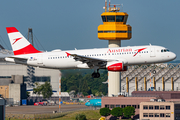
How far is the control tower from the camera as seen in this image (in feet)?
459

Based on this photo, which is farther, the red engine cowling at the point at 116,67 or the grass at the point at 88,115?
the grass at the point at 88,115

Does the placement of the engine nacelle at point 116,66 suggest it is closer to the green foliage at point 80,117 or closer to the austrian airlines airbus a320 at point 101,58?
the austrian airlines airbus a320 at point 101,58

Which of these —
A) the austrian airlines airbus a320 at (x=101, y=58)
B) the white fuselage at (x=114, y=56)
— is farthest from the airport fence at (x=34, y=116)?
the white fuselage at (x=114, y=56)

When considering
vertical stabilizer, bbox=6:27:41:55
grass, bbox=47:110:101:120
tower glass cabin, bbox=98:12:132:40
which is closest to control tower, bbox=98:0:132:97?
tower glass cabin, bbox=98:12:132:40

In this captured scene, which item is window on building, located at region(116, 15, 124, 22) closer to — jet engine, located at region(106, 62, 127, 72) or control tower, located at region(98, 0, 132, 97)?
control tower, located at region(98, 0, 132, 97)

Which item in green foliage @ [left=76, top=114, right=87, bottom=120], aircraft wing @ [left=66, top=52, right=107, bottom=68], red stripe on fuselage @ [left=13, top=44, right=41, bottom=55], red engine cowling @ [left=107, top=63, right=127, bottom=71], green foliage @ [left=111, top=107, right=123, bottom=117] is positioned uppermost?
red stripe on fuselage @ [left=13, top=44, right=41, bottom=55]

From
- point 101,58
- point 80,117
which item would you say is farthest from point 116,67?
point 80,117

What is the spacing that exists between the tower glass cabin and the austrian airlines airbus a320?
57.2 meters

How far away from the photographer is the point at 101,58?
264 feet

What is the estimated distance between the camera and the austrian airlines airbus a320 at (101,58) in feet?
262

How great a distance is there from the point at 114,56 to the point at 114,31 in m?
61.9

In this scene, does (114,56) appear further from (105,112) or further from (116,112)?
(105,112)

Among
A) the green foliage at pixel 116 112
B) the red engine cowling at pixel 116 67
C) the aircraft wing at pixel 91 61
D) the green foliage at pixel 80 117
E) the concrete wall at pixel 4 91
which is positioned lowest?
the green foliage at pixel 80 117

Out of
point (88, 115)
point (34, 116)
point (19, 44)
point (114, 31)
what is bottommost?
point (88, 115)
